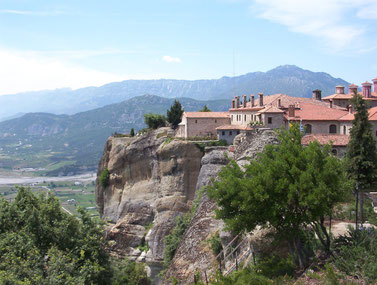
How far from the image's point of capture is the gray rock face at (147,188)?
53.8 metres

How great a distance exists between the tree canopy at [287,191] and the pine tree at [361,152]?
7.47 metres

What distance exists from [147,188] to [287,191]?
4291cm

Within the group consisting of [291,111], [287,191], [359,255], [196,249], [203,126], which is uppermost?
[291,111]

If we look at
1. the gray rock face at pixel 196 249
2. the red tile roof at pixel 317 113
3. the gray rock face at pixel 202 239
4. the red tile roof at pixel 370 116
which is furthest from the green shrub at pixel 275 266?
the red tile roof at pixel 317 113

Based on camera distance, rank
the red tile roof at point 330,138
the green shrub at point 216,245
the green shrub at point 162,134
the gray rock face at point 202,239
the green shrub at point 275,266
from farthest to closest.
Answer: the green shrub at point 162,134 → the red tile roof at point 330,138 → the green shrub at point 216,245 → the gray rock face at point 202,239 → the green shrub at point 275,266

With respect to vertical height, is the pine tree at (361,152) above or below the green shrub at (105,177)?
above

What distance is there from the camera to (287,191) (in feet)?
59.0

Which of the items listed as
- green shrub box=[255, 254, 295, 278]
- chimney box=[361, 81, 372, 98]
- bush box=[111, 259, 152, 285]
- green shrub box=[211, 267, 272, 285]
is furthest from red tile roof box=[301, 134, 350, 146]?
green shrub box=[211, 267, 272, 285]

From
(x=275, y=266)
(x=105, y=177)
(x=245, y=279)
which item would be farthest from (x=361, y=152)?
(x=105, y=177)

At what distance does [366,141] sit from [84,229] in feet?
60.4

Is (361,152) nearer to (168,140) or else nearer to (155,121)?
(168,140)

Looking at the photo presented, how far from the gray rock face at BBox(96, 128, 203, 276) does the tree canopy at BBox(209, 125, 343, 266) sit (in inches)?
1288

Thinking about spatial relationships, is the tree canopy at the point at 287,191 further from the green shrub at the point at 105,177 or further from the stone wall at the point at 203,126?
the green shrub at the point at 105,177

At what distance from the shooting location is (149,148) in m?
60.0
